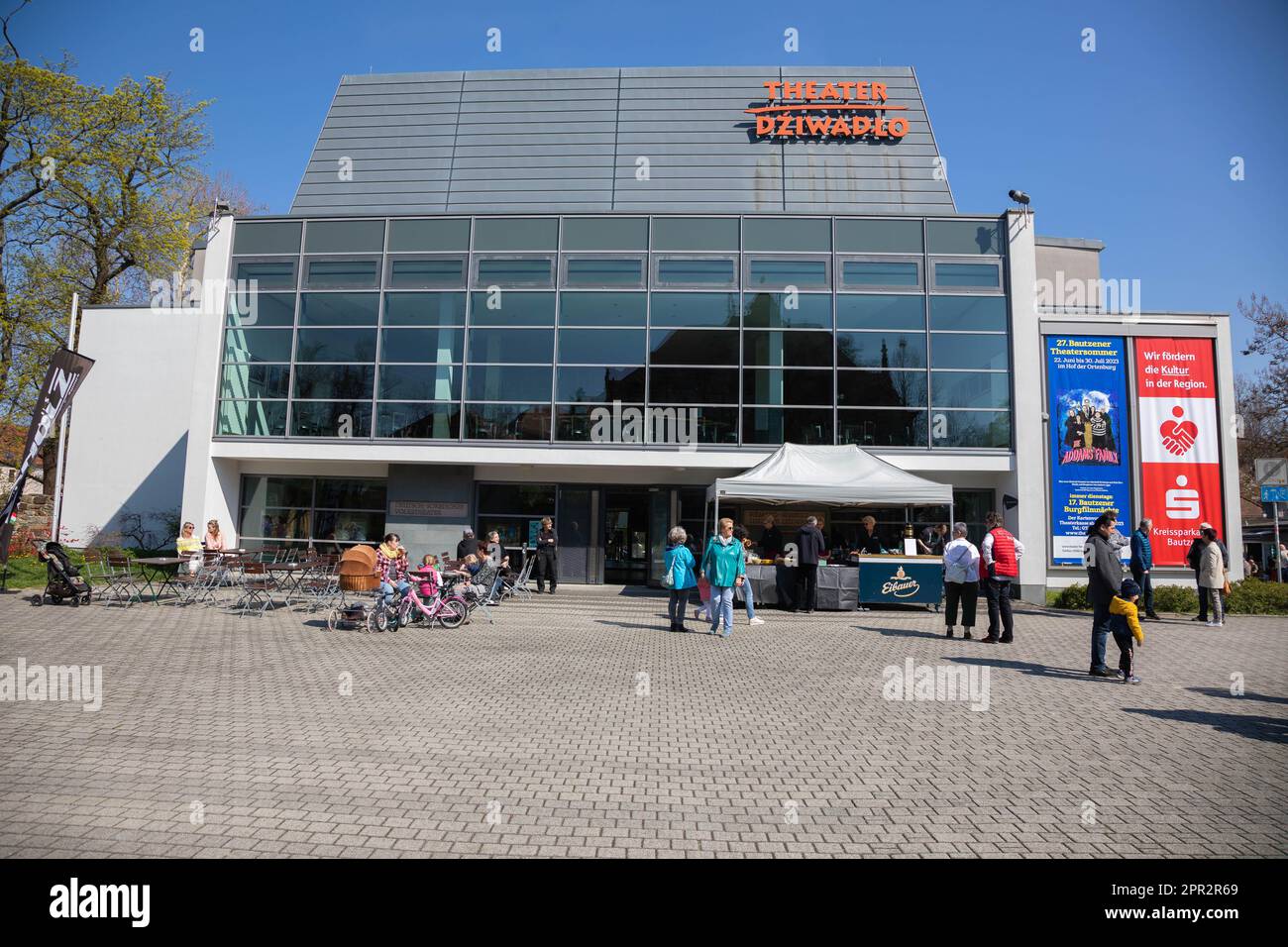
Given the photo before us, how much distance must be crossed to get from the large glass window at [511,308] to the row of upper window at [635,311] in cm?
3

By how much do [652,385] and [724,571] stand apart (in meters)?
8.47

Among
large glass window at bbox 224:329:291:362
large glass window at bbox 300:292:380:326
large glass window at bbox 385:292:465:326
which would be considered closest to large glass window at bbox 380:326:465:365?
large glass window at bbox 385:292:465:326

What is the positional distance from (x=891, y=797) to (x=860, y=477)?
1165 cm

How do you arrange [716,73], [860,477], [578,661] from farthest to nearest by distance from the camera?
1. [716,73]
2. [860,477]
3. [578,661]

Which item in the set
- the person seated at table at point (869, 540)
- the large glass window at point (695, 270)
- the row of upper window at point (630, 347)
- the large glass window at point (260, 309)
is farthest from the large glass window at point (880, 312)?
the large glass window at point (260, 309)

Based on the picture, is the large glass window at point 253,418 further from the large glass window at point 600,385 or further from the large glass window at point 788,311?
the large glass window at point 788,311

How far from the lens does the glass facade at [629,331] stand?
19.2 metres

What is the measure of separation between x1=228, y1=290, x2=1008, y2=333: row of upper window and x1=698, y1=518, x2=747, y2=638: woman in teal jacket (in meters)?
8.97

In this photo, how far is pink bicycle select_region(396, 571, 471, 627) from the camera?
1232 cm
